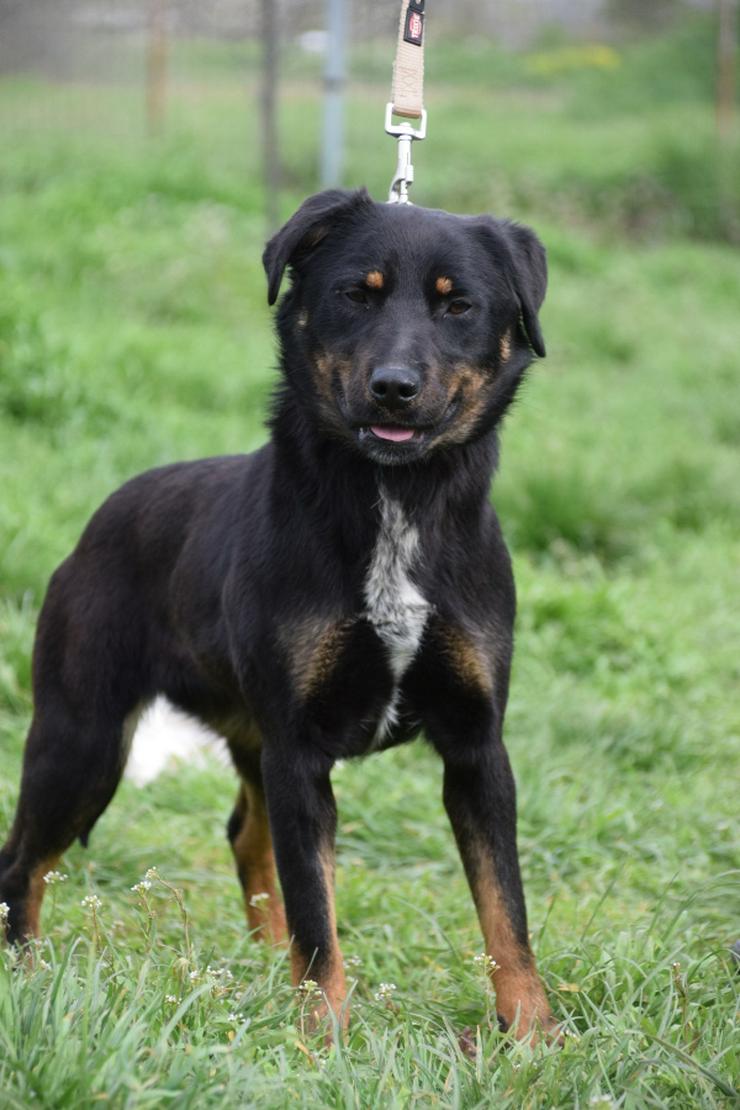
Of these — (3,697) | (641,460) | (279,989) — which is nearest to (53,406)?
(3,697)

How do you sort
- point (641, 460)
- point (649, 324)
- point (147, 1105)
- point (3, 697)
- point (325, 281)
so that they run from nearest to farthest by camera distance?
point (147, 1105), point (325, 281), point (3, 697), point (641, 460), point (649, 324)

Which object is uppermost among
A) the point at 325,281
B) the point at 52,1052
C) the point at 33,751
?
the point at 325,281

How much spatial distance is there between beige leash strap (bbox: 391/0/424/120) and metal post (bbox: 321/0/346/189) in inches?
262

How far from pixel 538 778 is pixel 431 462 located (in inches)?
64.1

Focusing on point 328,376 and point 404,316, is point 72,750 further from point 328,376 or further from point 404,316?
point 404,316

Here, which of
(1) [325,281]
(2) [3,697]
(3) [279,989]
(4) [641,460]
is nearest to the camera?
(3) [279,989]

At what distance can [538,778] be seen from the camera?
181 inches

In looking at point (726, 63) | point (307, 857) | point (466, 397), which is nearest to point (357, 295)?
point (466, 397)

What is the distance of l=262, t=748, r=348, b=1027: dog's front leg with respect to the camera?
3.01m

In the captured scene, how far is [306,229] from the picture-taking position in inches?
130

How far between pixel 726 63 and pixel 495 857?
14.0 metres

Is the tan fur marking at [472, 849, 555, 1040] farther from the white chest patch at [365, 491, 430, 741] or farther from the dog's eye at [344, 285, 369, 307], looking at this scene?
the dog's eye at [344, 285, 369, 307]

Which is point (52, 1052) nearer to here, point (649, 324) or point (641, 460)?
point (641, 460)

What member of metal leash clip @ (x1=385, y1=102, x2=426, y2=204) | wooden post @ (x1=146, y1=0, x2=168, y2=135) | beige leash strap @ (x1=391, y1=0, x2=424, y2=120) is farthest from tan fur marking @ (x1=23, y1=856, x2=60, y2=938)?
wooden post @ (x1=146, y1=0, x2=168, y2=135)
